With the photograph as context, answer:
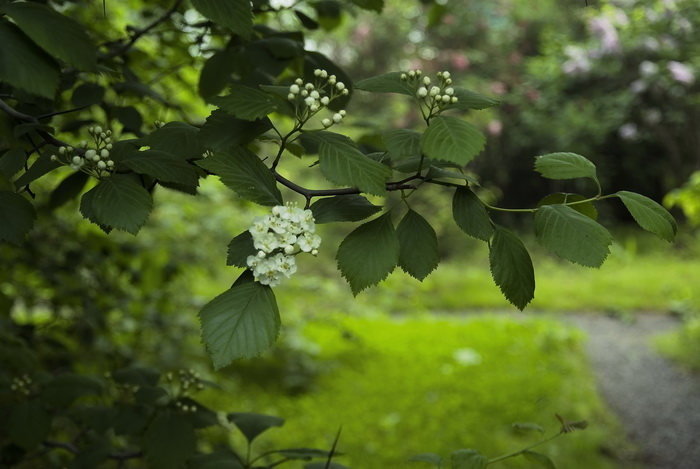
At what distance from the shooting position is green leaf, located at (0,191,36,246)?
27.6 inches

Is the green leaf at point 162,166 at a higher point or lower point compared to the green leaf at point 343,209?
higher

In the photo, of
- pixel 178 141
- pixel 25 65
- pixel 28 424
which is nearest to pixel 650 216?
pixel 178 141

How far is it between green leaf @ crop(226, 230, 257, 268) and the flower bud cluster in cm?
78

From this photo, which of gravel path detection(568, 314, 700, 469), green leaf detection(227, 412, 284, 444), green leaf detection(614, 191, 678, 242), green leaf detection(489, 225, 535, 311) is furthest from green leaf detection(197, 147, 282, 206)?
gravel path detection(568, 314, 700, 469)

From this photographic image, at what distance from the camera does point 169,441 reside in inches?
42.0

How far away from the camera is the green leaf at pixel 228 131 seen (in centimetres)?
73

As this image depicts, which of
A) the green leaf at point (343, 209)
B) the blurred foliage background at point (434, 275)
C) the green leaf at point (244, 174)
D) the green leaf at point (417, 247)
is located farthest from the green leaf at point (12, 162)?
the green leaf at point (417, 247)

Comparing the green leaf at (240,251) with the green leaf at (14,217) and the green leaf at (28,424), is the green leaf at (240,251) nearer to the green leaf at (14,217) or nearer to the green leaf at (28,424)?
the green leaf at (14,217)

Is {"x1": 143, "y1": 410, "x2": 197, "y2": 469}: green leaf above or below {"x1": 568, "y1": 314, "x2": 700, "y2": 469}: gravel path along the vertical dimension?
above

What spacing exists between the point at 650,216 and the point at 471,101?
23 centimetres

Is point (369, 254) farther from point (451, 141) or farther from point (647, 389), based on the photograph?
Answer: point (647, 389)

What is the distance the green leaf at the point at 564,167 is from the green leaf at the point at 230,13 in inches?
14.5

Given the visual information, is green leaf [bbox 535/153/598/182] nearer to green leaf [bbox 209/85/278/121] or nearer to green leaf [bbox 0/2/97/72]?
green leaf [bbox 209/85/278/121]

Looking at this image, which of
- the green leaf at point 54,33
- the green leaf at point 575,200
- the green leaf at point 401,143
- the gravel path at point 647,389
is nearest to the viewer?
the green leaf at point 54,33
